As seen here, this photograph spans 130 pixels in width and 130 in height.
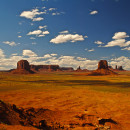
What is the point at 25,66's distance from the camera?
5094 inches

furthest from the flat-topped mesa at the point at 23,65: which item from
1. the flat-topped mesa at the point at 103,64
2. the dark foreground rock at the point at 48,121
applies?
the dark foreground rock at the point at 48,121

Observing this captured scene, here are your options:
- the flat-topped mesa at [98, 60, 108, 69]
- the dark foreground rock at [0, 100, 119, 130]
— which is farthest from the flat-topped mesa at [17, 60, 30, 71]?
the dark foreground rock at [0, 100, 119, 130]

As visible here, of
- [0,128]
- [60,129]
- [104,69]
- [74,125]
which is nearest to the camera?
[0,128]

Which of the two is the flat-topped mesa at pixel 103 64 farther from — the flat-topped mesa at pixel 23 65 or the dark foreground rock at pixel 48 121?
the dark foreground rock at pixel 48 121

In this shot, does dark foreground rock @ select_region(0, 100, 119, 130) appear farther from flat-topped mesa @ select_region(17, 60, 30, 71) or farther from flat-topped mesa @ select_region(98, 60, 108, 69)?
flat-topped mesa @ select_region(17, 60, 30, 71)

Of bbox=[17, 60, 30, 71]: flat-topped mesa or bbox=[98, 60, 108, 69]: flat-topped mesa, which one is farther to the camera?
bbox=[17, 60, 30, 71]: flat-topped mesa

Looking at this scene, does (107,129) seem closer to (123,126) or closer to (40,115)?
(123,126)

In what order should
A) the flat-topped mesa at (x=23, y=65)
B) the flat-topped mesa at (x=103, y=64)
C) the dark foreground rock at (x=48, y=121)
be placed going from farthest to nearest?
1. the flat-topped mesa at (x=23, y=65)
2. the flat-topped mesa at (x=103, y=64)
3. the dark foreground rock at (x=48, y=121)

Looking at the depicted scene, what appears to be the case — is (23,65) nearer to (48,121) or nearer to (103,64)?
(103,64)

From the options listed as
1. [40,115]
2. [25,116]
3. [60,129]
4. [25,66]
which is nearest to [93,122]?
[60,129]

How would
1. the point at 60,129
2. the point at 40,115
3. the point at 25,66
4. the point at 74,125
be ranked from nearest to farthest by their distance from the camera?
the point at 60,129 < the point at 74,125 < the point at 40,115 < the point at 25,66

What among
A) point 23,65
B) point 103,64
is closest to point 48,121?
point 103,64

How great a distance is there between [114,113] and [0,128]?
8.53m

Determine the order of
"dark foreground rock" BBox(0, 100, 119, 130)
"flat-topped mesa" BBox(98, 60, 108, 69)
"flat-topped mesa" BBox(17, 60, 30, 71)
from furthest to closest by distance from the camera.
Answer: "flat-topped mesa" BBox(17, 60, 30, 71) → "flat-topped mesa" BBox(98, 60, 108, 69) → "dark foreground rock" BBox(0, 100, 119, 130)
